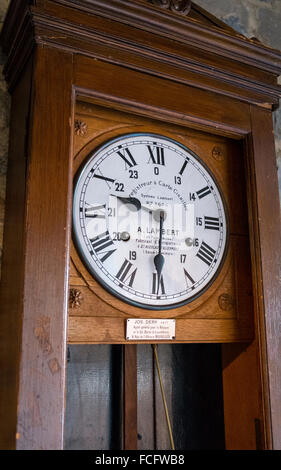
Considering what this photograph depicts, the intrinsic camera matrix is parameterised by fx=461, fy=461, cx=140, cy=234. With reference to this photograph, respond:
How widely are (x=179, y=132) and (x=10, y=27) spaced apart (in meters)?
0.43

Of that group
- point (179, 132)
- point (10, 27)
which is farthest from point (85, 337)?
point (10, 27)

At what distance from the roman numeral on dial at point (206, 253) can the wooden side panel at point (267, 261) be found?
0.33ft

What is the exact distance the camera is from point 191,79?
104 centimetres

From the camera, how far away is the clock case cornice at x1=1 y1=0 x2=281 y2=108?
90 centimetres

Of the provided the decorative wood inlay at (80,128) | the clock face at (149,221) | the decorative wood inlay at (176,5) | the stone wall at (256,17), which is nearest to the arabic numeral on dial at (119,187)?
the clock face at (149,221)

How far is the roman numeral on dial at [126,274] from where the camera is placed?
944 mm

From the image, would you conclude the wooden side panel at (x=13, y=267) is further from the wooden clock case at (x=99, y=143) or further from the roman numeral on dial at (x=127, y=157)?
the roman numeral on dial at (x=127, y=157)

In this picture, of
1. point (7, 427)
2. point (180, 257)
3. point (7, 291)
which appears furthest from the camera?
point (180, 257)

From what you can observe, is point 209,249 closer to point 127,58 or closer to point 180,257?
point 180,257

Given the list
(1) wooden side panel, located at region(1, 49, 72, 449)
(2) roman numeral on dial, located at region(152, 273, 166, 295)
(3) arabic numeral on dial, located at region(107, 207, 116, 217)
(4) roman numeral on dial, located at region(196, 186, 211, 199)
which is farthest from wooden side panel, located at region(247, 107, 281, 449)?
(1) wooden side panel, located at region(1, 49, 72, 449)

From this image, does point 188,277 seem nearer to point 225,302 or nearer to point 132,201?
point 225,302

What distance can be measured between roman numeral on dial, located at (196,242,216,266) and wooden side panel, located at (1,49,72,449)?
335mm

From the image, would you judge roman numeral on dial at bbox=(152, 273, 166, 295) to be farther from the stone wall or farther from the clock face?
the stone wall

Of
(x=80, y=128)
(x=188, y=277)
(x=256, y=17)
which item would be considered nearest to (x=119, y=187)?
(x=80, y=128)
